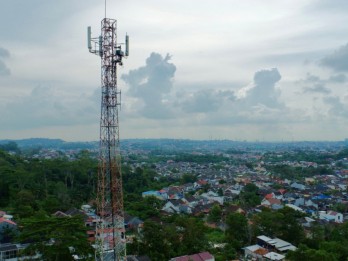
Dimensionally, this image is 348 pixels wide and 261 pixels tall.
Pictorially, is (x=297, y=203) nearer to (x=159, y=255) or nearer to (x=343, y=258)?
(x=343, y=258)

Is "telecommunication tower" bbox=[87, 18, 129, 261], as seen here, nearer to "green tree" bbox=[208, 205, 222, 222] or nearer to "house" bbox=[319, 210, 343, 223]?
"green tree" bbox=[208, 205, 222, 222]

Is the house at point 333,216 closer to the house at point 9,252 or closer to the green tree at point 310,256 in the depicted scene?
the green tree at point 310,256

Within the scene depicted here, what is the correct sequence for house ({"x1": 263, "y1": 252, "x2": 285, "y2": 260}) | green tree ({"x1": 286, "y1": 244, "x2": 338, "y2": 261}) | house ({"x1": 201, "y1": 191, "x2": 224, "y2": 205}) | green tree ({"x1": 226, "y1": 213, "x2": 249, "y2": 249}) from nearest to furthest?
green tree ({"x1": 286, "y1": 244, "x2": 338, "y2": 261}), house ({"x1": 263, "y1": 252, "x2": 285, "y2": 260}), green tree ({"x1": 226, "y1": 213, "x2": 249, "y2": 249}), house ({"x1": 201, "y1": 191, "x2": 224, "y2": 205})

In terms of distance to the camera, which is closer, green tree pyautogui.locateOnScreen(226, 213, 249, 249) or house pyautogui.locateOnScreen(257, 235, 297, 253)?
house pyautogui.locateOnScreen(257, 235, 297, 253)

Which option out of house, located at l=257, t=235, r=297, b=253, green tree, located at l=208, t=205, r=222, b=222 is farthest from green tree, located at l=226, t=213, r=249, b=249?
green tree, located at l=208, t=205, r=222, b=222

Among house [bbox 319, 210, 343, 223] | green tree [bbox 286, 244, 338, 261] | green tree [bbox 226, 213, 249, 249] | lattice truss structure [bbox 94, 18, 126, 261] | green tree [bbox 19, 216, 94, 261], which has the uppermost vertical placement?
lattice truss structure [bbox 94, 18, 126, 261]

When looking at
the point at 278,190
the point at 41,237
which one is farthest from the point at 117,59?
the point at 278,190

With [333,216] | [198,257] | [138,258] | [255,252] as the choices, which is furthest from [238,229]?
[333,216]
